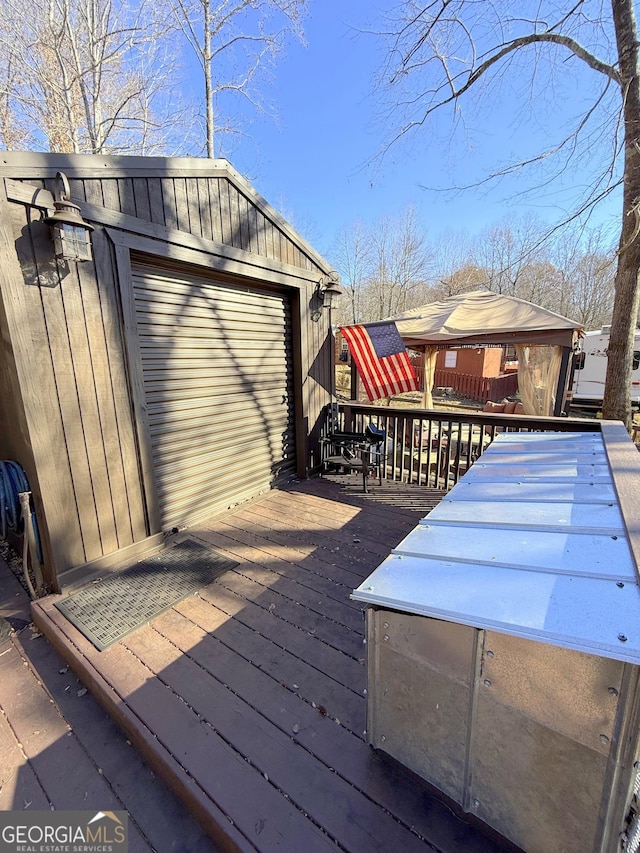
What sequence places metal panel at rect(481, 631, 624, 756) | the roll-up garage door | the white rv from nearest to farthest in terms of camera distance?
1. metal panel at rect(481, 631, 624, 756)
2. the roll-up garage door
3. the white rv

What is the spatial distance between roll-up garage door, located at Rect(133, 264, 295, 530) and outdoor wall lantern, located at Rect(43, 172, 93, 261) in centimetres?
53

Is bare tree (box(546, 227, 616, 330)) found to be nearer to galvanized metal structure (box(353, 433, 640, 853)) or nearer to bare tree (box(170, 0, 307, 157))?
bare tree (box(170, 0, 307, 157))

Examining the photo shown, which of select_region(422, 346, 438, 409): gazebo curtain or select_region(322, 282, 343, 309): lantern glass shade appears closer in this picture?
select_region(322, 282, 343, 309): lantern glass shade

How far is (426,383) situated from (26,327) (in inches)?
260

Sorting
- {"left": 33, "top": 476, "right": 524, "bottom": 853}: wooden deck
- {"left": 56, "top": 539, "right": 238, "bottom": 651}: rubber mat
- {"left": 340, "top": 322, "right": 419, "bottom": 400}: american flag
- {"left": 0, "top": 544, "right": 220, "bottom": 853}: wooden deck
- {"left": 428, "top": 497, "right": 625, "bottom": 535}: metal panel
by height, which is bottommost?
{"left": 0, "top": 544, "right": 220, "bottom": 853}: wooden deck

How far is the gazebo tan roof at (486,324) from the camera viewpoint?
17.7 ft

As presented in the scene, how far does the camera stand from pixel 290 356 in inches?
171

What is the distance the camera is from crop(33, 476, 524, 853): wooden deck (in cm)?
120

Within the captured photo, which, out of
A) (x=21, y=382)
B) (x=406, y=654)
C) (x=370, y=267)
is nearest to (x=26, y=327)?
(x=21, y=382)

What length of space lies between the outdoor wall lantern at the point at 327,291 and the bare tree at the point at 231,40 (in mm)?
6080

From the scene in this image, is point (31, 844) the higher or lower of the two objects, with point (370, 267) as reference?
lower

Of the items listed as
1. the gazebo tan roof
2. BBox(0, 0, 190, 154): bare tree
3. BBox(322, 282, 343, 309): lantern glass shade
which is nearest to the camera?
BBox(322, 282, 343, 309): lantern glass shade

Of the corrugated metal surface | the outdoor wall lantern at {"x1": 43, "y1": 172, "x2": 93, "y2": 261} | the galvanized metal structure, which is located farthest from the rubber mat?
the outdoor wall lantern at {"x1": 43, "y1": 172, "x2": 93, "y2": 261}

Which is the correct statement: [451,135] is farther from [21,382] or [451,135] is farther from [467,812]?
[467,812]
